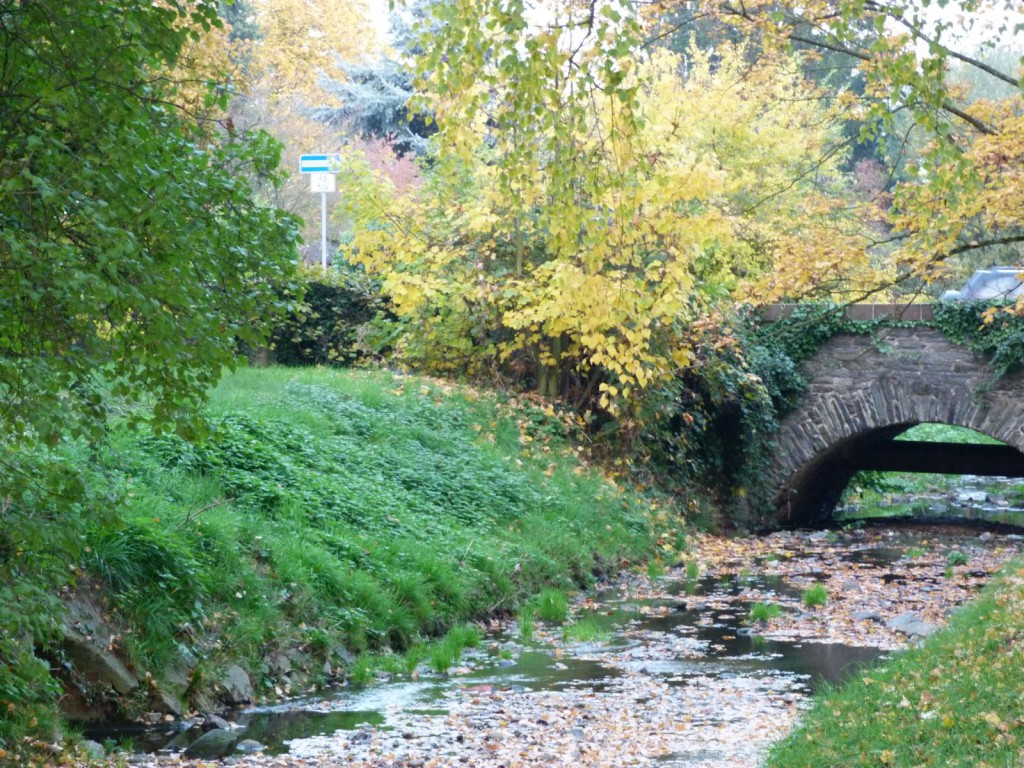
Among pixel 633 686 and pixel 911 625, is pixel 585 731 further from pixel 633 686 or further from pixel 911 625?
pixel 911 625

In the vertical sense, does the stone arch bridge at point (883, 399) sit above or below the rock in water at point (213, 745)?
above

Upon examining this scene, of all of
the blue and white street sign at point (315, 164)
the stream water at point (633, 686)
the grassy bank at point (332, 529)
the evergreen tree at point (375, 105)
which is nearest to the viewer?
the stream water at point (633, 686)

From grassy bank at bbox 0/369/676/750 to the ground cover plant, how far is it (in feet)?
0.06

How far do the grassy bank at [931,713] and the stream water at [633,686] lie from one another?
47cm

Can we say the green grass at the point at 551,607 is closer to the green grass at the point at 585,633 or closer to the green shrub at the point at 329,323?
the green grass at the point at 585,633

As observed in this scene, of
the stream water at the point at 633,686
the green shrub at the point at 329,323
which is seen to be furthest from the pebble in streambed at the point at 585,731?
the green shrub at the point at 329,323

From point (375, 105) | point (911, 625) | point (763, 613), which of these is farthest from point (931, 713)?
point (375, 105)

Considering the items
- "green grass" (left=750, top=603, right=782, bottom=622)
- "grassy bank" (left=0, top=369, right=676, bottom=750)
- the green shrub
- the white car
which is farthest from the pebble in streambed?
the white car

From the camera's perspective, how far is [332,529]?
32.4 ft

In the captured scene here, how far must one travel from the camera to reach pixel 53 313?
4.28 metres

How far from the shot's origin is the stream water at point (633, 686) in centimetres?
645

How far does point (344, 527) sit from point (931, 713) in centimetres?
557

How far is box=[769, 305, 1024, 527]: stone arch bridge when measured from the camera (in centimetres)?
1633

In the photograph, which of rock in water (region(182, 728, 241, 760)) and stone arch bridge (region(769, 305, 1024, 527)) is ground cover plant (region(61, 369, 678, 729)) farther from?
stone arch bridge (region(769, 305, 1024, 527))
